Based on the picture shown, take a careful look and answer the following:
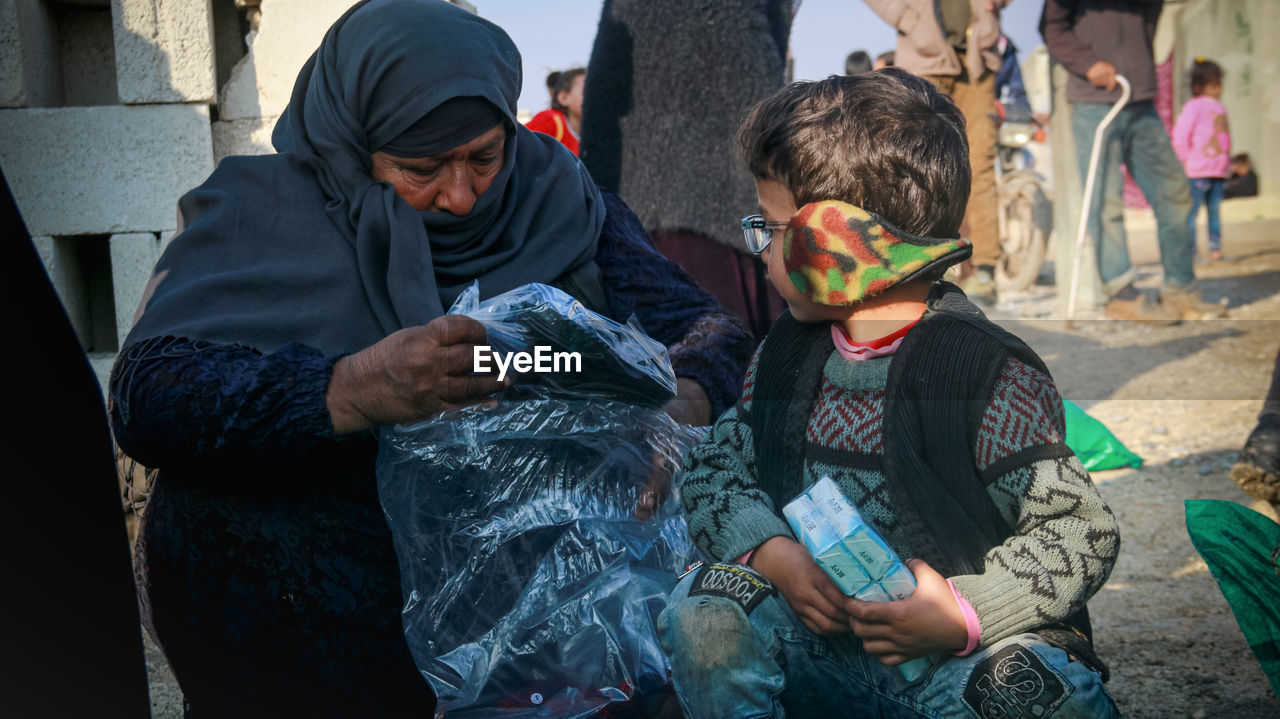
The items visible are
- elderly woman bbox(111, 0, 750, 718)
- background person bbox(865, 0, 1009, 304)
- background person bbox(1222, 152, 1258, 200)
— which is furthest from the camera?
background person bbox(1222, 152, 1258, 200)

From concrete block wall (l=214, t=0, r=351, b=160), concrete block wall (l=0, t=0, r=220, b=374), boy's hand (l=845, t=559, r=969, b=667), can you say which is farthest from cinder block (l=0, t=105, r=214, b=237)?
boy's hand (l=845, t=559, r=969, b=667)

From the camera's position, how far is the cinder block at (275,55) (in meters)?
3.44

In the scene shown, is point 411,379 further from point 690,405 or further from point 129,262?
point 129,262

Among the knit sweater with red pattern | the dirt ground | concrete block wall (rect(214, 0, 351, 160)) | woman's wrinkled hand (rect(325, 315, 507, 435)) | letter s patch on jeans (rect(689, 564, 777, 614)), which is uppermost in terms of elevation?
concrete block wall (rect(214, 0, 351, 160))

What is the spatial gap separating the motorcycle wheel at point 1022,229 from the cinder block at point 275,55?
676 cm

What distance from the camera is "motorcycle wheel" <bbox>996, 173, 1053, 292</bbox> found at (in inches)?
356

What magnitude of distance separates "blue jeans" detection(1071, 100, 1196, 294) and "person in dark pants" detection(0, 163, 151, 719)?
5.75 meters

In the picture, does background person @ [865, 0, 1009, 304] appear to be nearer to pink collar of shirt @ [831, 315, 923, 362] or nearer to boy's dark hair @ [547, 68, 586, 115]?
pink collar of shirt @ [831, 315, 923, 362]

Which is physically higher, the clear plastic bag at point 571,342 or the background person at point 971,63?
the background person at point 971,63

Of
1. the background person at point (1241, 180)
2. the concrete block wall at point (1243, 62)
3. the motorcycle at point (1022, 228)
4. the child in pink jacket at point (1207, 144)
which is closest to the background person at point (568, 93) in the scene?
the motorcycle at point (1022, 228)

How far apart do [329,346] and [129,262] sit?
218 cm

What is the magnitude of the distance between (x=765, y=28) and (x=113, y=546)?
2318 mm

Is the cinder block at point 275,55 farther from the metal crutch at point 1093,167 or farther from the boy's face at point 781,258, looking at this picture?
the metal crutch at point 1093,167

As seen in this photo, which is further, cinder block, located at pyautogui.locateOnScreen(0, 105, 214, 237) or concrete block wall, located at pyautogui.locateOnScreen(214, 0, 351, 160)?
cinder block, located at pyautogui.locateOnScreen(0, 105, 214, 237)
